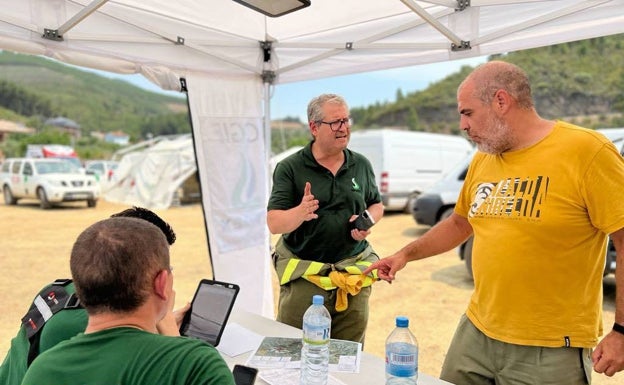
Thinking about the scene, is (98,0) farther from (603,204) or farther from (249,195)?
(603,204)

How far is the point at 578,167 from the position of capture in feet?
5.29

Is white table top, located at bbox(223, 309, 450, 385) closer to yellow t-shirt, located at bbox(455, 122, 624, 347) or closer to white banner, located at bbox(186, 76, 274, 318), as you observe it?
yellow t-shirt, located at bbox(455, 122, 624, 347)

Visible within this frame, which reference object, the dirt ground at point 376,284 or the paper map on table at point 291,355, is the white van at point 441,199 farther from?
the paper map on table at point 291,355

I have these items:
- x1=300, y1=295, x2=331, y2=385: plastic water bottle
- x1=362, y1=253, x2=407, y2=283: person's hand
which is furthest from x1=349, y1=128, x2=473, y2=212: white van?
x1=300, y1=295, x2=331, y2=385: plastic water bottle

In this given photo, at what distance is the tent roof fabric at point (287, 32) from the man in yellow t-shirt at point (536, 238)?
1.05 metres

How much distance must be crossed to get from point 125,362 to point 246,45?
3.04 meters

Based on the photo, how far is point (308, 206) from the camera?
232 cm

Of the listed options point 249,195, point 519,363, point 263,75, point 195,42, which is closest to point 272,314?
point 249,195

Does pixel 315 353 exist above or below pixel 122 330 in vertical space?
below

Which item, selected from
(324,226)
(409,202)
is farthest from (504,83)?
(409,202)

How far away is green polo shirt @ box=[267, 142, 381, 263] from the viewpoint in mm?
2490

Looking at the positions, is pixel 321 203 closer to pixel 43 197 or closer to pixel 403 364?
pixel 403 364

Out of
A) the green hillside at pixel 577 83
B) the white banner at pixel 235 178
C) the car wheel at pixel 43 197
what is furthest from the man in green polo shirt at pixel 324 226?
the green hillside at pixel 577 83

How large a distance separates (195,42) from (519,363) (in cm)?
284
